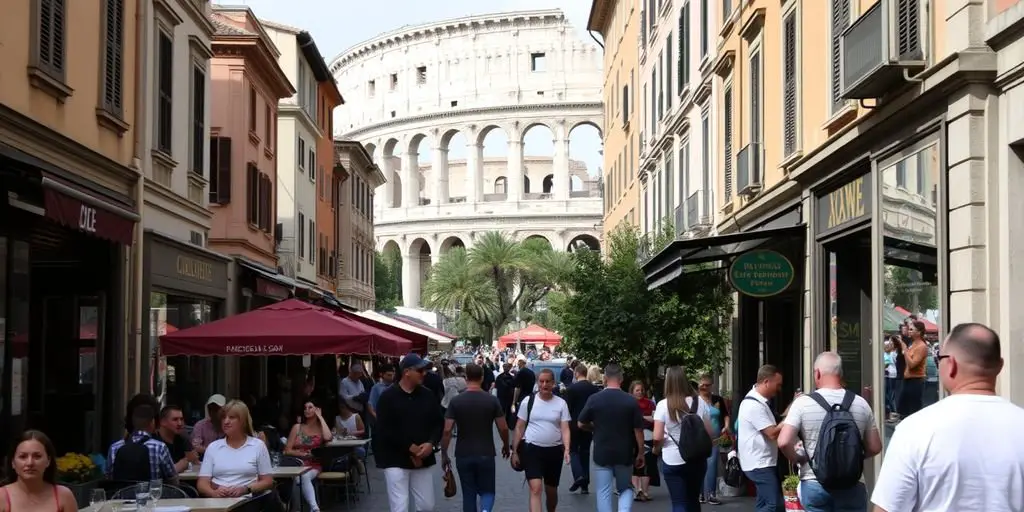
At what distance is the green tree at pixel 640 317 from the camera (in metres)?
23.4

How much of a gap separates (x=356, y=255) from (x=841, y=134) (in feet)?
137

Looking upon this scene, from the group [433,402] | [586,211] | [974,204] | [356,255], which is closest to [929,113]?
[974,204]

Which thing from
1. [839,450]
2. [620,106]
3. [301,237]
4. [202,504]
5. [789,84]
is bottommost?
[202,504]

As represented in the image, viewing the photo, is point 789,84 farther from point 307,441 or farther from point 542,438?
point 307,441

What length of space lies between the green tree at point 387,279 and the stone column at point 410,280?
510 mm

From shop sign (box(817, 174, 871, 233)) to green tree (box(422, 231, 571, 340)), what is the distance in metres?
61.2

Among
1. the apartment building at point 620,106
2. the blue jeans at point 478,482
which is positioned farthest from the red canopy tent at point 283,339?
the apartment building at point 620,106

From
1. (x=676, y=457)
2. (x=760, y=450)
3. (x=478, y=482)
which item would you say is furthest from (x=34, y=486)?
(x=676, y=457)

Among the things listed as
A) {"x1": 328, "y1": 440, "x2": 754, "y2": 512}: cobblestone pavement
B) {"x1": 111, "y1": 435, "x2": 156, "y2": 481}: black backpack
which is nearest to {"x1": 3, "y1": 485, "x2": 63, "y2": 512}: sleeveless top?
{"x1": 111, "y1": 435, "x2": 156, "y2": 481}: black backpack

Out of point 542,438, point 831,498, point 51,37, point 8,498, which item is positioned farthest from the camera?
point 51,37

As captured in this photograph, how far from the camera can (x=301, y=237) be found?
3756 centimetres

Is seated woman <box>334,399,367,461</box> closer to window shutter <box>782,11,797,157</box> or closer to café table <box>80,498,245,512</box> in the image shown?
window shutter <box>782,11,797,157</box>

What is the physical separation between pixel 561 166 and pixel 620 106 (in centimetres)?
6062

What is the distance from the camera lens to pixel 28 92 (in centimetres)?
1359
